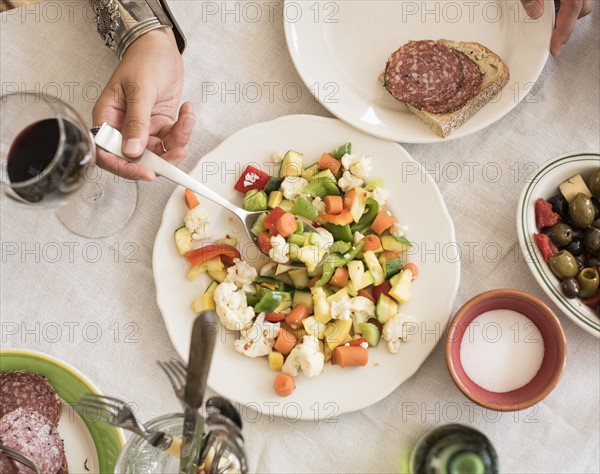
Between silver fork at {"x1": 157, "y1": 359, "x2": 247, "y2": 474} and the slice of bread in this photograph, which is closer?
silver fork at {"x1": 157, "y1": 359, "x2": 247, "y2": 474}

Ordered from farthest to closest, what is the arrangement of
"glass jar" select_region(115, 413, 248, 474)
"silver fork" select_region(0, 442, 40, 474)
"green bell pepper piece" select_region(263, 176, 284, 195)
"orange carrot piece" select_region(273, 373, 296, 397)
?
"green bell pepper piece" select_region(263, 176, 284, 195) → "orange carrot piece" select_region(273, 373, 296, 397) → "silver fork" select_region(0, 442, 40, 474) → "glass jar" select_region(115, 413, 248, 474)

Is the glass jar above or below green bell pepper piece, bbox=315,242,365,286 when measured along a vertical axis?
below

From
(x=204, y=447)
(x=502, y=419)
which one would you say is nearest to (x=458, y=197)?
(x=502, y=419)

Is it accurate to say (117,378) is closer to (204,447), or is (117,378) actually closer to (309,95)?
(204,447)

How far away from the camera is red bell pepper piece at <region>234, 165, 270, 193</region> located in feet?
4.95

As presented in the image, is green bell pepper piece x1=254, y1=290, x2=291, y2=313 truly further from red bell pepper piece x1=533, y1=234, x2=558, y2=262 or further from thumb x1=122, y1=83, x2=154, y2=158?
red bell pepper piece x1=533, y1=234, x2=558, y2=262

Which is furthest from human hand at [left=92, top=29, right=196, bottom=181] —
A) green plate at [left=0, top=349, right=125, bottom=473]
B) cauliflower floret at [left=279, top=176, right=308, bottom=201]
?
green plate at [left=0, top=349, right=125, bottom=473]

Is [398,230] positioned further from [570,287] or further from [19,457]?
[19,457]

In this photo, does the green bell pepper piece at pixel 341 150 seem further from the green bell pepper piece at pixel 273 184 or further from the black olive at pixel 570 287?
the black olive at pixel 570 287

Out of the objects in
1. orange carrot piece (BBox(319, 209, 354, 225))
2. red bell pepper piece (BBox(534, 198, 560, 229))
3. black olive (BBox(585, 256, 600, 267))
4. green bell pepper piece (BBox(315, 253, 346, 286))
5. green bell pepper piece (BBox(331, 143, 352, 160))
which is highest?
green bell pepper piece (BBox(331, 143, 352, 160))

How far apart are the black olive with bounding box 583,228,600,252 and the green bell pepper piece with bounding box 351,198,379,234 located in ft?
1.50

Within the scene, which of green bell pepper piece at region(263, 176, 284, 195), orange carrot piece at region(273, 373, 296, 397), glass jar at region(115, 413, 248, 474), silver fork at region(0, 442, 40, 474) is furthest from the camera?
green bell pepper piece at region(263, 176, 284, 195)

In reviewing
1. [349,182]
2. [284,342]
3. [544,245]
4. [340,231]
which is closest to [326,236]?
[340,231]

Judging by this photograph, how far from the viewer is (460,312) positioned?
54.8 inches
